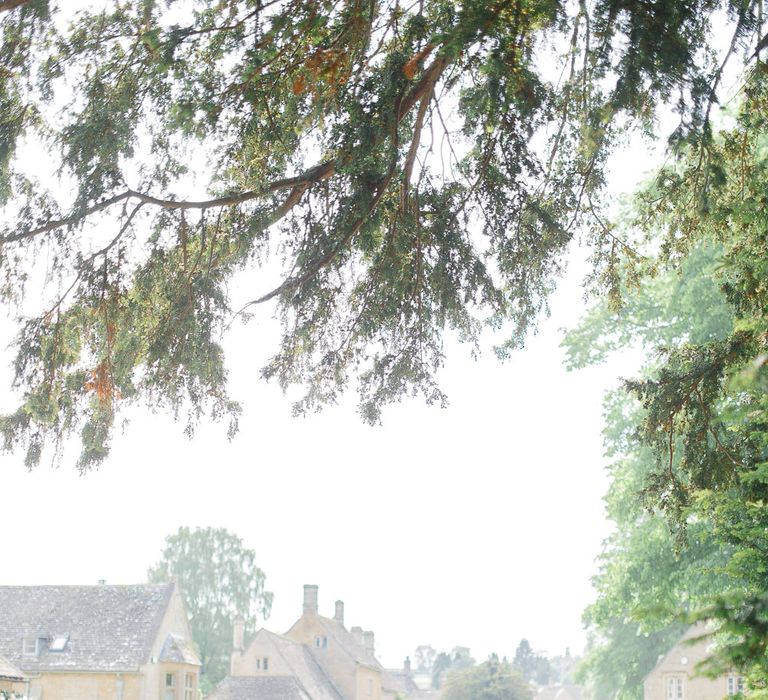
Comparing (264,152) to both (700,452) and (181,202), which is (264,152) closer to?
(181,202)

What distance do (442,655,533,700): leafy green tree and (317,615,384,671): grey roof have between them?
5358 millimetres

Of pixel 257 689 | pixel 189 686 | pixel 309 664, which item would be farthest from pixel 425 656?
pixel 189 686

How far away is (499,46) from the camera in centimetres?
952

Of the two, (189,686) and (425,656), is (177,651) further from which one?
(425,656)

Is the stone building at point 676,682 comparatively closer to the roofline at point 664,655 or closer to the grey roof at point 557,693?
the roofline at point 664,655

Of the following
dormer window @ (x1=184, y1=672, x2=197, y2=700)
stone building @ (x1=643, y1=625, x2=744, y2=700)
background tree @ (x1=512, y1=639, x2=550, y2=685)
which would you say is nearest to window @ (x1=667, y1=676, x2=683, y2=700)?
stone building @ (x1=643, y1=625, x2=744, y2=700)

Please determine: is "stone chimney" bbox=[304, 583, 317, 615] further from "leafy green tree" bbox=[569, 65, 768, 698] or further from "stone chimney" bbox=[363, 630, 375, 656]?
"leafy green tree" bbox=[569, 65, 768, 698]

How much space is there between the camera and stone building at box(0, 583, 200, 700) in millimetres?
42219

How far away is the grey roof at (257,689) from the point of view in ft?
163

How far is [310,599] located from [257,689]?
11.7 m

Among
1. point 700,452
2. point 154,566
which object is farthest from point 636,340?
point 154,566

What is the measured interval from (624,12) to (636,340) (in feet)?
50.5

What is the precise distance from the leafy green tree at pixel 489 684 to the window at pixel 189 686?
52.3 ft

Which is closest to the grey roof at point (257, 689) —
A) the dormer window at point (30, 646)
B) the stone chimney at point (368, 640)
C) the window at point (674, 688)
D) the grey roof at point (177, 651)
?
the grey roof at point (177, 651)
